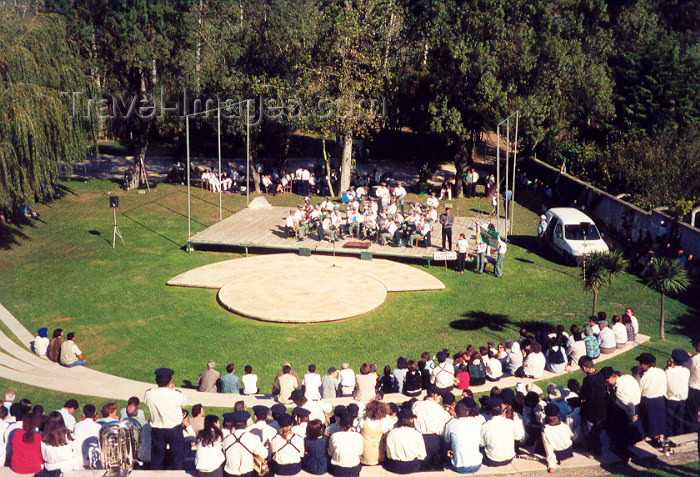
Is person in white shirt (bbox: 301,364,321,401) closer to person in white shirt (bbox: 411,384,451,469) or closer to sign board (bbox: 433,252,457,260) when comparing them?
person in white shirt (bbox: 411,384,451,469)

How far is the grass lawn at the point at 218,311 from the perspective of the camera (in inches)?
935

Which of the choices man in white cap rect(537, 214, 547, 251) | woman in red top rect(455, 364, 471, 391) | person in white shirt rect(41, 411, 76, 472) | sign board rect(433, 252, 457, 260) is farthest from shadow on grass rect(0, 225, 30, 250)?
woman in red top rect(455, 364, 471, 391)

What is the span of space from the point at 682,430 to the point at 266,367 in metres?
12.1

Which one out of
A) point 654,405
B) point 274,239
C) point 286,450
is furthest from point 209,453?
point 274,239

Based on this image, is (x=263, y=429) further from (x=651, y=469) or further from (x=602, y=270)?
(x=602, y=270)

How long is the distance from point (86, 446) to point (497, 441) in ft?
23.9

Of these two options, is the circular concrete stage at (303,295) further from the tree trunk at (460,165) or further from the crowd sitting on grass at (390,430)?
the tree trunk at (460,165)

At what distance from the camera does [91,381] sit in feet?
67.6

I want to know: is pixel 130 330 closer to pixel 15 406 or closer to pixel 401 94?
pixel 15 406

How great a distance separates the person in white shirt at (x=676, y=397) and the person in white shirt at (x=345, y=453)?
20.3ft

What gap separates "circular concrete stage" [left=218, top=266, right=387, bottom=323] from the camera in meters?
26.9

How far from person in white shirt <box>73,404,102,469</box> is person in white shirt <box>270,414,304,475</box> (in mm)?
3134

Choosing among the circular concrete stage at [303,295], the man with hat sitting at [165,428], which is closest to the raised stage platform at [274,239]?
the circular concrete stage at [303,295]

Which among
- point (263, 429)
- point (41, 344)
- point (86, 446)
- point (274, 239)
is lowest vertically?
point (41, 344)
